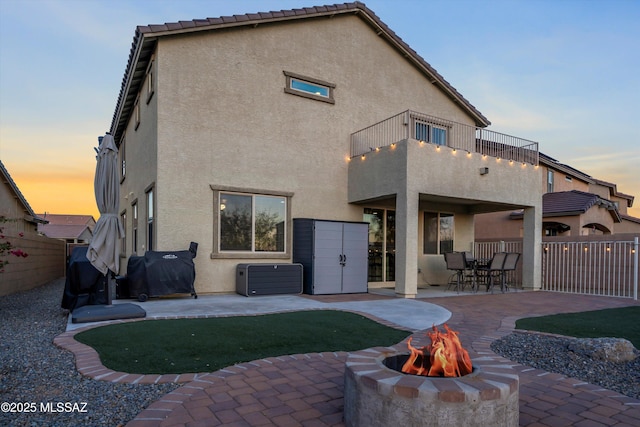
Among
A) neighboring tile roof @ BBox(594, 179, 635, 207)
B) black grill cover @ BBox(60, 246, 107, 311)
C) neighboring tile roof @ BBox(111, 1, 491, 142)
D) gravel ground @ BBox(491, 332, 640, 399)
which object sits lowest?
gravel ground @ BBox(491, 332, 640, 399)

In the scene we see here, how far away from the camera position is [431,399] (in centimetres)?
221

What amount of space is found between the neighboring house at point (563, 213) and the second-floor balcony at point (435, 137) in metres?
2.56

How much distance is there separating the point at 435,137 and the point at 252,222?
24.9ft

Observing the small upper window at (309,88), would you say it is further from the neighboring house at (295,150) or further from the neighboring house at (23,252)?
the neighboring house at (23,252)

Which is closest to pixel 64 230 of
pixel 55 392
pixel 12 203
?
pixel 12 203

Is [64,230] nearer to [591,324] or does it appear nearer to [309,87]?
[309,87]

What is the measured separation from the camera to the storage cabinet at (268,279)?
9.34m

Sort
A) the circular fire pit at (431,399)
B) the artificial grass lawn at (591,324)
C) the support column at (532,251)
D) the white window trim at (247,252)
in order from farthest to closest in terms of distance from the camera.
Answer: the support column at (532,251) → the white window trim at (247,252) → the artificial grass lawn at (591,324) → the circular fire pit at (431,399)

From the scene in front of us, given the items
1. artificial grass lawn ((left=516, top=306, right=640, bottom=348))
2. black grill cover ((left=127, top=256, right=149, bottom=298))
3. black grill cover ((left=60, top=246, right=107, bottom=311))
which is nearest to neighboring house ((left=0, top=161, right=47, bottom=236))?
black grill cover ((left=127, top=256, right=149, bottom=298))

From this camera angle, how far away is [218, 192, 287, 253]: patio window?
9.99 metres


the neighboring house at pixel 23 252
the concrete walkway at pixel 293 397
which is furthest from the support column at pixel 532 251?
the neighboring house at pixel 23 252

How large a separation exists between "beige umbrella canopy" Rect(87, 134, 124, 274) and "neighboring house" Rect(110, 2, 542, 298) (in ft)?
6.09

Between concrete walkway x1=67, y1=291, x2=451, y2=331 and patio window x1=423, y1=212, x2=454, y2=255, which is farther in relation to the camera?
patio window x1=423, y1=212, x2=454, y2=255

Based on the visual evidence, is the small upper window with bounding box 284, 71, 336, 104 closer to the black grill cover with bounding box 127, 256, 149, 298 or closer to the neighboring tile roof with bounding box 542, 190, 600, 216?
the black grill cover with bounding box 127, 256, 149, 298
